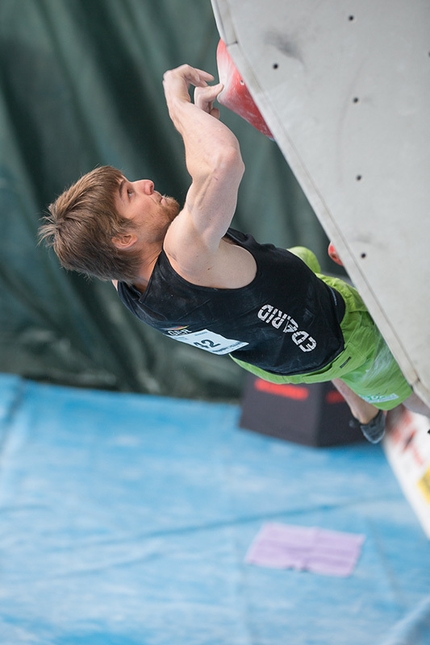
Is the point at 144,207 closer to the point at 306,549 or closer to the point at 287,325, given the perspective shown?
the point at 287,325

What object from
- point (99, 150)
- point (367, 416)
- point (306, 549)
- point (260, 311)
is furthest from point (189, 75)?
point (99, 150)

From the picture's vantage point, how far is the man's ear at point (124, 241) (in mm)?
1764

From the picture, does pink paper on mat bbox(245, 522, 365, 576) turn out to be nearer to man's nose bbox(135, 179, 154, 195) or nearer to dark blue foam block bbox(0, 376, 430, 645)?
dark blue foam block bbox(0, 376, 430, 645)

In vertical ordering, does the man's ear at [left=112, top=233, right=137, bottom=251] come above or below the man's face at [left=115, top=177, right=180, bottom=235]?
below

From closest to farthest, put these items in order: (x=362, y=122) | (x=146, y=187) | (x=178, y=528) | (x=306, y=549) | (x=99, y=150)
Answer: (x=362, y=122) < (x=146, y=187) < (x=306, y=549) < (x=178, y=528) < (x=99, y=150)

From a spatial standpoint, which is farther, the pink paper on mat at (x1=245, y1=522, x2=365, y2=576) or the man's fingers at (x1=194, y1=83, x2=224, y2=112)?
the pink paper on mat at (x1=245, y1=522, x2=365, y2=576)

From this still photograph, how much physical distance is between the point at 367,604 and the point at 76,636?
3.47ft

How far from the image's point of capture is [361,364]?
2051 mm

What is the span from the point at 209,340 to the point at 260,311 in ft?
0.55

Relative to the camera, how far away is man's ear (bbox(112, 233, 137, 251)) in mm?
1764

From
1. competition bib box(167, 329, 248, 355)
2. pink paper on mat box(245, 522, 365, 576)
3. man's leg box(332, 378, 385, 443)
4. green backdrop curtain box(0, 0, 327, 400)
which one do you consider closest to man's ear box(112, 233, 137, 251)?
competition bib box(167, 329, 248, 355)

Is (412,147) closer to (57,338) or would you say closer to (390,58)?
(390,58)

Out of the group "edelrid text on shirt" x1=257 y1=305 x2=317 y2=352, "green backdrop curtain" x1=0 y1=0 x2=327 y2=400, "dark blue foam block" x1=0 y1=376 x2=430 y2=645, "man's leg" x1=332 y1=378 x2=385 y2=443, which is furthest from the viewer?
"green backdrop curtain" x1=0 y1=0 x2=327 y2=400

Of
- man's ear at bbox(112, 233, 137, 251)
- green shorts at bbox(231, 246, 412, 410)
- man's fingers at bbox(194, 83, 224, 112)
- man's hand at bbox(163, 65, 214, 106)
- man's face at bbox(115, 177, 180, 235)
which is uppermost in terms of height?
man's hand at bbox(163, 65, 214, 106)
